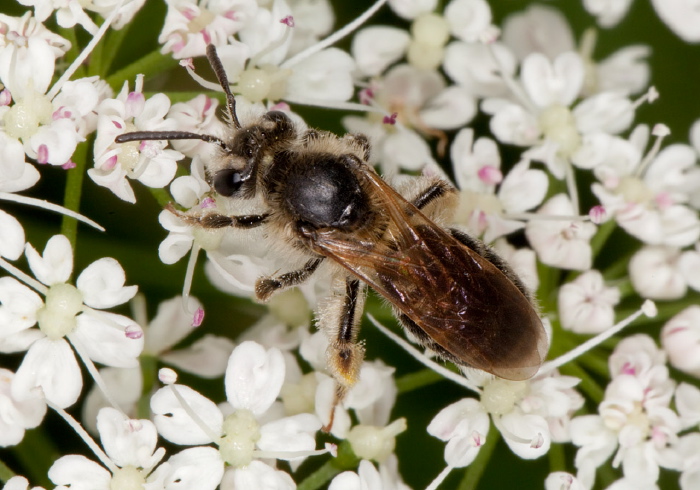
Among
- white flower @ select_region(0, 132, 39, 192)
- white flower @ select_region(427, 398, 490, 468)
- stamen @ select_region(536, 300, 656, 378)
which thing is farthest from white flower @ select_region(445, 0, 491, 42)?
white flower @ select_region(0, 132, 39, 192)

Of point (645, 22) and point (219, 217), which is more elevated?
point (219, 217)

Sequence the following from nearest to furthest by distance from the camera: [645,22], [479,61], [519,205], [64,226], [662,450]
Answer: [64,226] < [662,450] < [519,205] < [479,61] < [645,22]

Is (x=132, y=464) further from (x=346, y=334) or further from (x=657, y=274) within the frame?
(x=657, y=274)

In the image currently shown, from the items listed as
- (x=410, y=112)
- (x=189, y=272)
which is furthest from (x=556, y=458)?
(x=410, y=112)

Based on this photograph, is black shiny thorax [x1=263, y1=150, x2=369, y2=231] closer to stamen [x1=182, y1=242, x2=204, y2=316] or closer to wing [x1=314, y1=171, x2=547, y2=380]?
wing [x1=314, y1=171, x2=547, y2=380]

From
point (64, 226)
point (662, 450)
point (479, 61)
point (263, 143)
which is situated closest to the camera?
point (263, 143)

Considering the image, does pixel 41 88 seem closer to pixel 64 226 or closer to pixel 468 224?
pixel 64 226

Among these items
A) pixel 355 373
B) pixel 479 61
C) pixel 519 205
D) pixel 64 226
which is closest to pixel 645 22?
pixel 479 61
